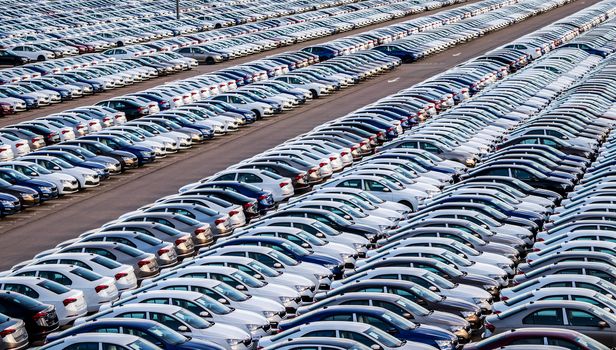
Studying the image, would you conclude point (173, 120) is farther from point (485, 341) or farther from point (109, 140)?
point (485, 341)

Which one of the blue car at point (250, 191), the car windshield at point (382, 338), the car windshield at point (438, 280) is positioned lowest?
the blue car at point (250, 191)

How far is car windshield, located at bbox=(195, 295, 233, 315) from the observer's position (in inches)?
917

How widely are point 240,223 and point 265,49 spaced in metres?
54.0

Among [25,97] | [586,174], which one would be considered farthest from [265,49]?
[586,174]

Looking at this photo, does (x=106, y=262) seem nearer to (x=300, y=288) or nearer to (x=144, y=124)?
(x=300, y=288)

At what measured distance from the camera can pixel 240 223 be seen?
3316 centimetres

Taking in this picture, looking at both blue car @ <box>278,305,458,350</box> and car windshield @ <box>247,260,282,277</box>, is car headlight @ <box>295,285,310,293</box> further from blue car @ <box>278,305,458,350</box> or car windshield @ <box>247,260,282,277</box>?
blue car @ <box>278,305,458,350</box>

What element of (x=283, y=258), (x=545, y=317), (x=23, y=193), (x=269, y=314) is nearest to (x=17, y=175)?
(x=23, y=193)

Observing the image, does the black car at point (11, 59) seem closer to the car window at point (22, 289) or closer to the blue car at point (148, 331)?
the car window at point (22, 289)

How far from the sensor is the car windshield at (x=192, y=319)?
2236cm

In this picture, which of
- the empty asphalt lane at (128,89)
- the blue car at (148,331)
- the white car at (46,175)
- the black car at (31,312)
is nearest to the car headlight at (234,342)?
the blue car at (148,331)

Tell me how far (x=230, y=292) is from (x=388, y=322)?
395cm

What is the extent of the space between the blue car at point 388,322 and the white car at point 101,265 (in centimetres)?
611

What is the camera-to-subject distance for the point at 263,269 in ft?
86.2
